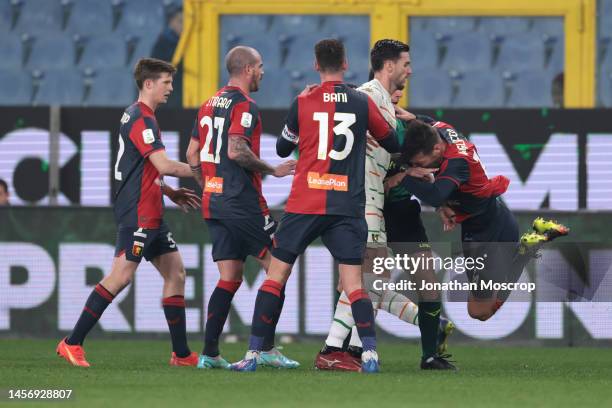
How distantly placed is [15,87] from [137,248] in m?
7.73

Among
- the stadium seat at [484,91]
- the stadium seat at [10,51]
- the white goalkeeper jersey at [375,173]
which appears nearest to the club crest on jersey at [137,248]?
the white goalkeeper jersey at [375,173]

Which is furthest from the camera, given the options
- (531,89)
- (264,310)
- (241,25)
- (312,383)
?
(241,25)

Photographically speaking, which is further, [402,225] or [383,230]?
[402,225]

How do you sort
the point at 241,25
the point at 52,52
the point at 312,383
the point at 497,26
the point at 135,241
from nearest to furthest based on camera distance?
the point at 312,383 < the point at 135,241 < the point at 497,26 < the point at 241,25 < the point at 52,52

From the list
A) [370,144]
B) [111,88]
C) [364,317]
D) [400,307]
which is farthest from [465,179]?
[111,88]

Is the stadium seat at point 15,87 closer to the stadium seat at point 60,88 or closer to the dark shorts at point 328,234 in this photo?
the stadium seat at point 60,88

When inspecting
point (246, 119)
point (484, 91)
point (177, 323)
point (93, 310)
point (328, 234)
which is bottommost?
point (177, 323)

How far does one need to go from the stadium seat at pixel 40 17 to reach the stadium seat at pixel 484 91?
471cm

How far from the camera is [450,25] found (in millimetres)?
15461

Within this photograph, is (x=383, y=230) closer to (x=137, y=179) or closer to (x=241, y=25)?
(x=137, y=179)

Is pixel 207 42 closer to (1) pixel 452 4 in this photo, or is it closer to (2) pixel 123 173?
(1) pixel 452 4

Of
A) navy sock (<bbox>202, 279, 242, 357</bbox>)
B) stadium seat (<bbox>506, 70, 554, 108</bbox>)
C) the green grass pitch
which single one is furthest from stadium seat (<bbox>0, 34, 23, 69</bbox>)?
navy sock (<bbox>202, 279, 242, 357</bbox>)

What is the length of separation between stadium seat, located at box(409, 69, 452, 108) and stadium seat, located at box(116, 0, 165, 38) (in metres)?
2.96

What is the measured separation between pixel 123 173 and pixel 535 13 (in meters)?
7.82
